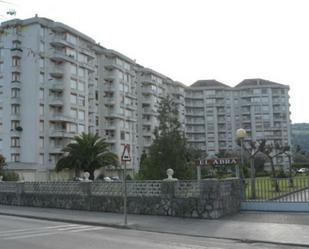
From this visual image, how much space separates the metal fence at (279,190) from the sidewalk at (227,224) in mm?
992

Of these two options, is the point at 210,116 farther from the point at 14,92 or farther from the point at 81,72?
the point at 14,92

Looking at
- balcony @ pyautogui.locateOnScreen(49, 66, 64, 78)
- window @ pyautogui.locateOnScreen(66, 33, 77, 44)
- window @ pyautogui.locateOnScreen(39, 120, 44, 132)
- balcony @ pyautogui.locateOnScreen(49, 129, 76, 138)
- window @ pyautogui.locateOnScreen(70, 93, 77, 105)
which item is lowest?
balcony @ pyautogui.locateOnScreen(49, 129, 76, 138)

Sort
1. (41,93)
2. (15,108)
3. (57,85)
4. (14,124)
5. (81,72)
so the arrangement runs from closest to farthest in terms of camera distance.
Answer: (14,124)
(15,108)
(41,93)
(57,85)
(81,72)

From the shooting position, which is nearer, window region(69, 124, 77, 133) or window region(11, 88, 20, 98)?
window region(11, 88, 20, 98)

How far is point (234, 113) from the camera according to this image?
452 ft

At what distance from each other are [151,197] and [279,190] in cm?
522

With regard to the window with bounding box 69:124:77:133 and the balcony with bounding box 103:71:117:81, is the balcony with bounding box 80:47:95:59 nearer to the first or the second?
the balcony with bounding box 103:71:117:81

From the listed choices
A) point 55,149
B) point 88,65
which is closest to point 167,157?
point 55,149

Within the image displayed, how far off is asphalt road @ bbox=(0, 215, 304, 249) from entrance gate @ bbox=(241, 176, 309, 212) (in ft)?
18.3

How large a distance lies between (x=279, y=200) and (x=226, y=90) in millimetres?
121868

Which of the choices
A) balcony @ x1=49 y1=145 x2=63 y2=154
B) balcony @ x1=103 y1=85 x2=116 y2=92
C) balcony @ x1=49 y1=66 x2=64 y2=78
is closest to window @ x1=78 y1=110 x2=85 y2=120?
balcony @ x1=49 y1=66 x2=64 y2=78

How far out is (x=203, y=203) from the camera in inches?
727

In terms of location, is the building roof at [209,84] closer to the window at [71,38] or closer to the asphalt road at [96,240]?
the window at [71,38]

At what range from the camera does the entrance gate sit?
18.3 meters
